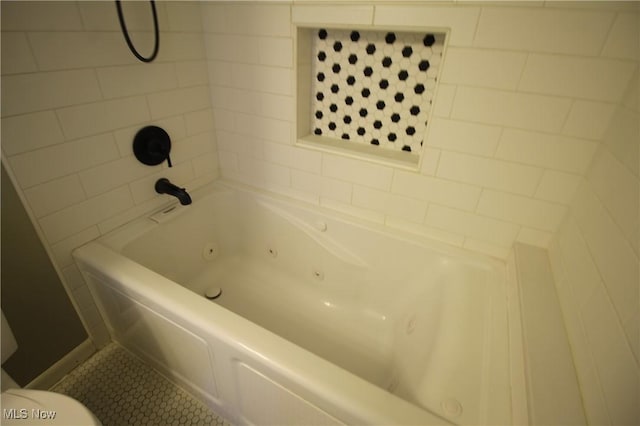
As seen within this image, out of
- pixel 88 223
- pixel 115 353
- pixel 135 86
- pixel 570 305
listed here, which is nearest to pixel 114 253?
pixel 88 223

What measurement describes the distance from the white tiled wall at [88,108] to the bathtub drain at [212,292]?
456 mm

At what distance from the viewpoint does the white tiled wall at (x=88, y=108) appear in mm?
896

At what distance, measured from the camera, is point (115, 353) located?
136 cm

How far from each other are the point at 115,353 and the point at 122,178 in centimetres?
80

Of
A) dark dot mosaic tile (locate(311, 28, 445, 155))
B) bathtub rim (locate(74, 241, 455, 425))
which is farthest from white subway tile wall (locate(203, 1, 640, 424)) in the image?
bathtub rim (locate(74, 241, 455, 425))

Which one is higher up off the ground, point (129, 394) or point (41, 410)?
point (41, 410)

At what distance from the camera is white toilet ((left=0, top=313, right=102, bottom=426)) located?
0.76 meters

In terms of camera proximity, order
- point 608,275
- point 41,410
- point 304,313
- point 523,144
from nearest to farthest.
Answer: point 608,275
point 41,410
point 523,144
point 304,313

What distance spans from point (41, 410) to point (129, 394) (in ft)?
1.62

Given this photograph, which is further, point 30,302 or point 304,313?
point 304,313

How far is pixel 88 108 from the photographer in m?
1.06

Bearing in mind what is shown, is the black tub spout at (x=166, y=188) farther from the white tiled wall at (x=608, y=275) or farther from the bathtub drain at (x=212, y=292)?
the white tiled wall at (x=608, y=275)

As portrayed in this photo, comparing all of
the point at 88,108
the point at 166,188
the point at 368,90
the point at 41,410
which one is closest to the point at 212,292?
the point at 166,188

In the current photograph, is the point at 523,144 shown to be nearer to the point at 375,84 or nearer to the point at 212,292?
the point at 375,84
